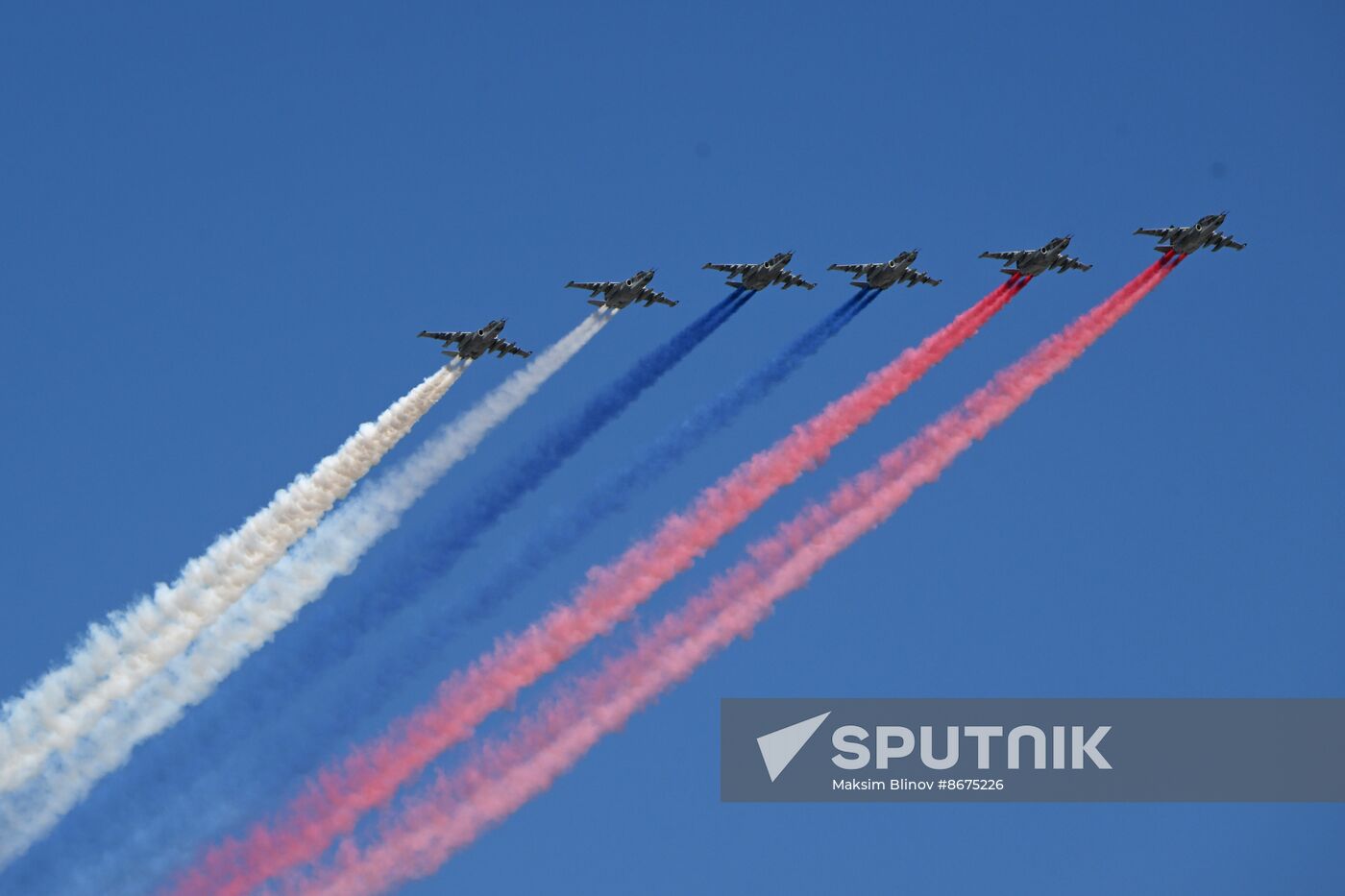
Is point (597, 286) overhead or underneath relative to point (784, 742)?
overhead

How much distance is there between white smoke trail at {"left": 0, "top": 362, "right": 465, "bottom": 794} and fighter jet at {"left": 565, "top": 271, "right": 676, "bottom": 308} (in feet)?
16.1

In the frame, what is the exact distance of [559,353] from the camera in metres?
84.1

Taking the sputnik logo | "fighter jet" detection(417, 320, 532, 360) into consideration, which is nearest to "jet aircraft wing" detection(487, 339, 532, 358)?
"fighter jet" detection(417, 320, 532, 360)

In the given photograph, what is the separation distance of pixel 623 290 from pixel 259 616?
1575 cm

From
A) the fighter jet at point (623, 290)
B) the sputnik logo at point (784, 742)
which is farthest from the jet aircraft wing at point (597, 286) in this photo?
the sputnik logo at point (784, 742)

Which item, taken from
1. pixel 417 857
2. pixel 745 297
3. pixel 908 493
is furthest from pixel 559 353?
pixel 417 857

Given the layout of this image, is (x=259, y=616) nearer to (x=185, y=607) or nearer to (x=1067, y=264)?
(x=185, y=607)

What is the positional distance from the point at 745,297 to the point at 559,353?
6.29 m

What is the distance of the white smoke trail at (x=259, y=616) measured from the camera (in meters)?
74.8

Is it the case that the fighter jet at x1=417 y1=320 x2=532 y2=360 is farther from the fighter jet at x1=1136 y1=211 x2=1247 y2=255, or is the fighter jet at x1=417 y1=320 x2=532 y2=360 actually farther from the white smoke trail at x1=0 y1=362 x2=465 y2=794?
the fighter jet at x1=1136 y1=211 x2=1247 y2=255

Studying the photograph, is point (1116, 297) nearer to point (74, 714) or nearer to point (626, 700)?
point (626, 700)

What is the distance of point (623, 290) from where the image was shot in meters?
84.2

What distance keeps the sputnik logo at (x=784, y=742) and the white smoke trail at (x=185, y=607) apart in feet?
51.2

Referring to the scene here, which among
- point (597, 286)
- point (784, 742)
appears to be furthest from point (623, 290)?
point (784, 742)
